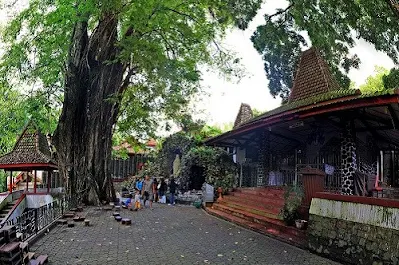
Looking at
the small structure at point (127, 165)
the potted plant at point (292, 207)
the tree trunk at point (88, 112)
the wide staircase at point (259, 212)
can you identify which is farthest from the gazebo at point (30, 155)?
the small structure at point (127, 165)

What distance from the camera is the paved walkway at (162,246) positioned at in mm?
7152

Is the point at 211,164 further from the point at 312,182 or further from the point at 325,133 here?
the point at 312,182

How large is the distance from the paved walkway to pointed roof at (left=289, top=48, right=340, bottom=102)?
22.5ft

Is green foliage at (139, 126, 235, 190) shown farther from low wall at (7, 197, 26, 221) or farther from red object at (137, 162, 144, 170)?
low wall at (7, 197, 26, 221)

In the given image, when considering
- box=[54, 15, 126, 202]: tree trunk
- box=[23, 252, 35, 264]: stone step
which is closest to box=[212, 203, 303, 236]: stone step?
box=[54, 15, 126, 202]: tree trunk

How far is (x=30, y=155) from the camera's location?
17609 mm

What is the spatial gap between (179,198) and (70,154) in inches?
274

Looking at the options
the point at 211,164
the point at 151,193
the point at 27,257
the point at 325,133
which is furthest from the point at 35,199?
the point at 325,133

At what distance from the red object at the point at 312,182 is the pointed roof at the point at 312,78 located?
5906 millimetres

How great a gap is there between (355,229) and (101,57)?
42.9ft

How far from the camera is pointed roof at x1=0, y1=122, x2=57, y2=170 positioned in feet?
57.0

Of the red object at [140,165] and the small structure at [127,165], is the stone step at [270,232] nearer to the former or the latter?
the red object at [140,165]

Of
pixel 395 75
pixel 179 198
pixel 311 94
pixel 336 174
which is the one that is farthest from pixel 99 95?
pixel 395 75

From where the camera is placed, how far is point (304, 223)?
364 inches
